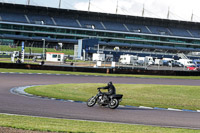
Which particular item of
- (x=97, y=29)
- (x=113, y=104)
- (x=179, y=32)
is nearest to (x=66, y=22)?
(x=97, y=29)

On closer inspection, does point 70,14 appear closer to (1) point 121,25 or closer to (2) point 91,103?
(1) point 121,25

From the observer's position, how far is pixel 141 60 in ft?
238

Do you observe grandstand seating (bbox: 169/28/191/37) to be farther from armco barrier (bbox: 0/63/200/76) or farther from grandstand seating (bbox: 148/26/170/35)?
armco barrier (bbox: 0/63/200/76)

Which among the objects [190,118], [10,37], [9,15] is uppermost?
[9,15]

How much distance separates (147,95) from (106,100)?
264 inches

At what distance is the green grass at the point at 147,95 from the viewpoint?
20062mm

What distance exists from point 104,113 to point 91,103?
210cm

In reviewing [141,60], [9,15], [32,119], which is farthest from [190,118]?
[9,15]

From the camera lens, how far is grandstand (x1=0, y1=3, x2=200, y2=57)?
88025 millimetres

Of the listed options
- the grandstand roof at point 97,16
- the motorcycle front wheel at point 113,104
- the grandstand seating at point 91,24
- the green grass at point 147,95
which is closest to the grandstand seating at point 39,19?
the grandstand roof at point 97,16

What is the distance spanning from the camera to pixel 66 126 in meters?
10.5

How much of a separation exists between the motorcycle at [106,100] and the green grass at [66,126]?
487 cm

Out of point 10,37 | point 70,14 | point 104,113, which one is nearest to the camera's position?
point 104,113

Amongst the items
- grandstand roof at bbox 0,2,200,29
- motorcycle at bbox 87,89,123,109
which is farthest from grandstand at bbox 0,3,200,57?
motorcycle at bbox 87,89,123,109
